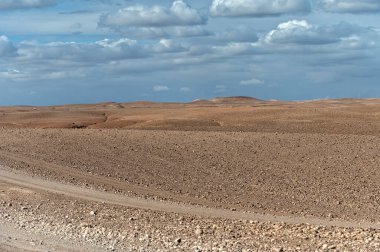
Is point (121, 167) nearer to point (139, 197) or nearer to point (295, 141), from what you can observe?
point (139, 197)

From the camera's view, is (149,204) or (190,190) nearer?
(149,204)

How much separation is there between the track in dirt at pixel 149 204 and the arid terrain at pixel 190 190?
32 mm

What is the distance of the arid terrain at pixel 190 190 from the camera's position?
1195 centimetres

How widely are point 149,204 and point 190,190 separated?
11.7 ft

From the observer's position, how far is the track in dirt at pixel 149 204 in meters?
16.3

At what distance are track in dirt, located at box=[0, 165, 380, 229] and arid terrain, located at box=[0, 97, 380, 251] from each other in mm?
32

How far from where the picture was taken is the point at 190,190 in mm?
21328

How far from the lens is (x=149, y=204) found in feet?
58.9

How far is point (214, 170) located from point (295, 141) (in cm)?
590

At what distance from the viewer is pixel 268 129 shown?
34688 mm

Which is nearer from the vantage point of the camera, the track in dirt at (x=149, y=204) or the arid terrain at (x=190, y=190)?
the arid terrain at (x=190, y=190)

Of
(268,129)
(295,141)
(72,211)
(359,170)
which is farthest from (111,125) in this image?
(72,211)

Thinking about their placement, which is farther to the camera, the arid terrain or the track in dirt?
the track in dirt

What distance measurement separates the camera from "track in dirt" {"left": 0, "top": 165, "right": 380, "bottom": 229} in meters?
16.3
